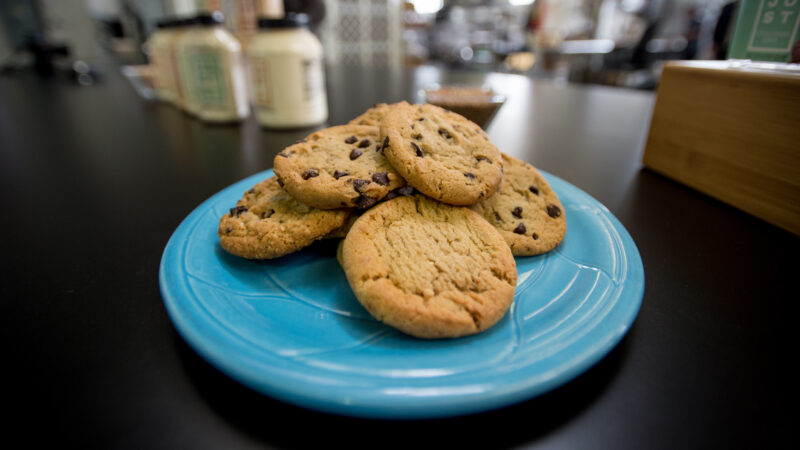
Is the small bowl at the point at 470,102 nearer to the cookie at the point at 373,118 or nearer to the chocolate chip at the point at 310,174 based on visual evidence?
the cookie at the point at 373,118

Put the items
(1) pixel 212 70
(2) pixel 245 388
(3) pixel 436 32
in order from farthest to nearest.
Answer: (3) pixel 436 32
(1) pixel 212 70
(2) pixel 245 388

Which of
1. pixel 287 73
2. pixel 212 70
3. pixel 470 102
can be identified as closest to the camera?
pixel 470 102

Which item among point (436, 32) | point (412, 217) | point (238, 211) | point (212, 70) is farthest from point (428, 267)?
point (436, 32)

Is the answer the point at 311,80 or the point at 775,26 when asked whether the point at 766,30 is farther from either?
A: the point at 311,80

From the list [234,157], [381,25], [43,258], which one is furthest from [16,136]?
[381,25]

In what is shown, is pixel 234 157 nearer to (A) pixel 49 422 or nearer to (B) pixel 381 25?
(A) pixel 49 422

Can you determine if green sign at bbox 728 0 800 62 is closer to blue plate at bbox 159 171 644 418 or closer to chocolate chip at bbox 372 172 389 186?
blue plate at bbox 159 171 644 418

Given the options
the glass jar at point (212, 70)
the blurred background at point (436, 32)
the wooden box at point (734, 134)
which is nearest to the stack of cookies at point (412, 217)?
the wooden box at point (734, 134)
